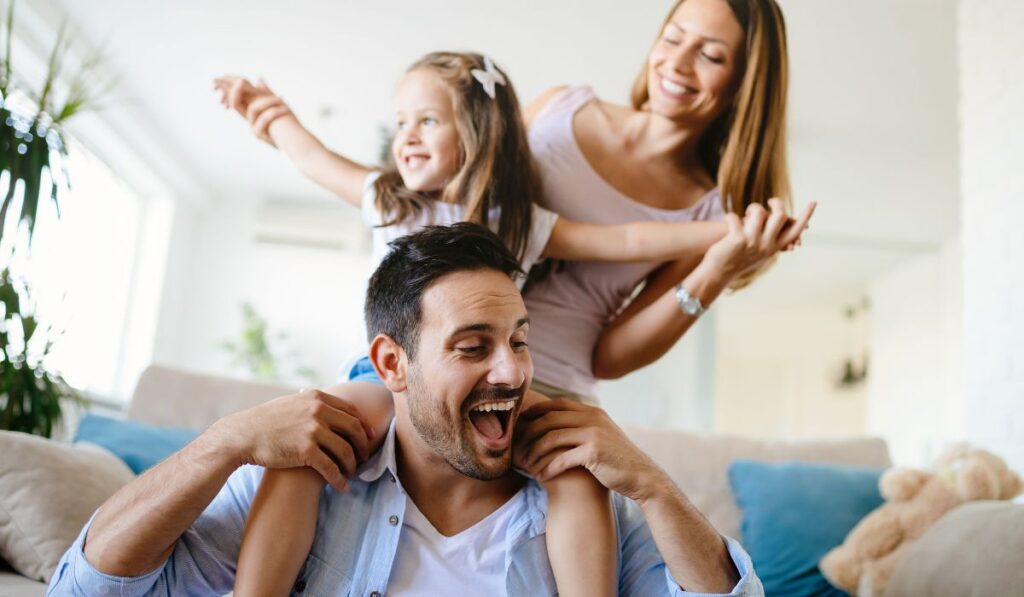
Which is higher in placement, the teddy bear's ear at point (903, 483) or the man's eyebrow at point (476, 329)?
the man's eyebrow at point (476, 329)

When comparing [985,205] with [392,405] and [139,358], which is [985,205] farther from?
[139,358]

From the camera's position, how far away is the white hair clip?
1775mm

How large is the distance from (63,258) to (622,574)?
5044 millimetres

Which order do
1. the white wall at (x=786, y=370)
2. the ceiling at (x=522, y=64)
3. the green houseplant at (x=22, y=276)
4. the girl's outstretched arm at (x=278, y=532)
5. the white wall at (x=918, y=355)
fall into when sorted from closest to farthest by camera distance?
the girl's outstretched arm at (x=278, y=532) → the green houseplant at (x=22, y=276) → the ceiling at (x=522, y=64) → the white wall at (x=918, y=355) → the white wall at (x=786, y=370)

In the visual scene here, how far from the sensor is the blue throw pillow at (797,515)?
8.31 ft

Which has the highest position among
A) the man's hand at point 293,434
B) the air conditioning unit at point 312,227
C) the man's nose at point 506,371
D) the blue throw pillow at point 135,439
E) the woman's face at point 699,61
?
the air conditioning unit at point 312,227

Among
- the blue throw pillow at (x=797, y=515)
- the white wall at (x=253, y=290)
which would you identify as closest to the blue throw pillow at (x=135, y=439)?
the blue throw pillow at (x=797, y=515)

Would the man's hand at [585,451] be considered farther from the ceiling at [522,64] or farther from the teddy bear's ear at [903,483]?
the ceiling at [522,64]

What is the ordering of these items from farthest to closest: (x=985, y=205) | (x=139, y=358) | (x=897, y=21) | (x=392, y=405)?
(x=139, y=358), (x=897, y=21), (x=985, y=205), (x=392, y=405)

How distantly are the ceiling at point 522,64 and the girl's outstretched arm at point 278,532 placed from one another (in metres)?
3.56

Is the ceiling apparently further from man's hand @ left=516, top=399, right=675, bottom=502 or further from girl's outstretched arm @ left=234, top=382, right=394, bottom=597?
girl's outstretched arm @ left=234, top=382, right=394, bottom=597

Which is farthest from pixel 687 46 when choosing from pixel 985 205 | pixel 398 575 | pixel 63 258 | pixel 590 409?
pixel 63 258

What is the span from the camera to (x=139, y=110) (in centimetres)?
602

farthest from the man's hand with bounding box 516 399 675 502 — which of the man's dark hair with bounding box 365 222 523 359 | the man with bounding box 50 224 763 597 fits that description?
the man's dark hair with bounding box 365 222 523 359
